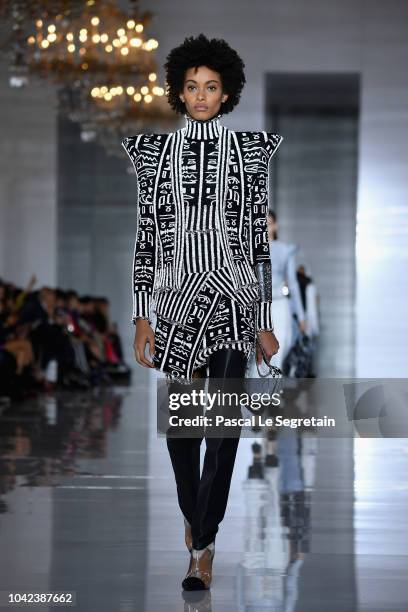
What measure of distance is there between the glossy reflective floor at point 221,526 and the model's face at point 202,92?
49.8 inches

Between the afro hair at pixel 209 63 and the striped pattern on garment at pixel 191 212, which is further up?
the afro hair at pixel 209 63

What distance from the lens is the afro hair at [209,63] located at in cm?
380

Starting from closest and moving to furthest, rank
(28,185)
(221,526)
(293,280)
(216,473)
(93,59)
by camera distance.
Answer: (216,473) < (221,526) < (293,280) < (93,59) < (28,185)

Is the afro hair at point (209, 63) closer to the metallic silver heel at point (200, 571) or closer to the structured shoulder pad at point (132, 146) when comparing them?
the structured shoulder pad at point (132, 146)

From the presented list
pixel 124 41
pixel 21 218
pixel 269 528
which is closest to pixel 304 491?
pixel 269 528

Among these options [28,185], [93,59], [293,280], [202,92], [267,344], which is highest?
[93,59]

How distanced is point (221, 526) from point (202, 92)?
1715 millimetres

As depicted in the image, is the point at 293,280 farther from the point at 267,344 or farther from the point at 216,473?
the point at 216,473

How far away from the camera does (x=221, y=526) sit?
15.9 feet

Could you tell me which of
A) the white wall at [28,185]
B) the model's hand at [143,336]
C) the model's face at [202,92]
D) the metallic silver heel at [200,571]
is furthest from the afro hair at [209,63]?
the white wall at [28,185]

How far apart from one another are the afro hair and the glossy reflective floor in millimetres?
1308

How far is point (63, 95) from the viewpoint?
16.6 m

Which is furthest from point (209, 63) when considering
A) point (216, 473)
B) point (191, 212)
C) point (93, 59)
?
point (93, 59)

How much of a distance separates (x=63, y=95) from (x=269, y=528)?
12383 millimetres
